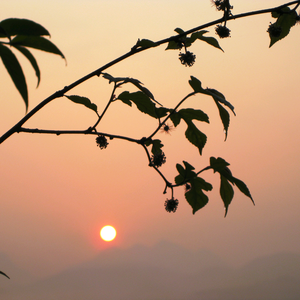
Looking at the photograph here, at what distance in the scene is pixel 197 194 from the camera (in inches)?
91.9

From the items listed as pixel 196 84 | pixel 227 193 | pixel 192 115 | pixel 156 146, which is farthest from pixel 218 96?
pixel 227 193

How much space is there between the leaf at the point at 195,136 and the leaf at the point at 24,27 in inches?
55.8

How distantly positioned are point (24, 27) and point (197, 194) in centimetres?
167

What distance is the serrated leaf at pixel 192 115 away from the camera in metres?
2.31

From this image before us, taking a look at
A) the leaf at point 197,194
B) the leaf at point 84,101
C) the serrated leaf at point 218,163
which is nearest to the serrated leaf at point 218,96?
the serrated leaf at point 218,163

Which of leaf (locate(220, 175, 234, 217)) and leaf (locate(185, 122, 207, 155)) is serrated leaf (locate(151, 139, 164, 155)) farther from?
leaf (locate(220, 175, 234, 217))

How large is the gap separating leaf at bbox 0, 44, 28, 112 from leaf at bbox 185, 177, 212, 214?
1543mm

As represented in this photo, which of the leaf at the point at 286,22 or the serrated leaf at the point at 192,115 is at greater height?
the leaf at the point at 286,22

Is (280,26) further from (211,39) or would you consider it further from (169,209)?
(169,209)

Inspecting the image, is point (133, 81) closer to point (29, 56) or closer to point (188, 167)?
point (29, 56)

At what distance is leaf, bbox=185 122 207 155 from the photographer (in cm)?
227

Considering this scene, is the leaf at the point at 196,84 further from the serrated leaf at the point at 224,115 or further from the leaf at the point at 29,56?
the leaf at the point at 29,56

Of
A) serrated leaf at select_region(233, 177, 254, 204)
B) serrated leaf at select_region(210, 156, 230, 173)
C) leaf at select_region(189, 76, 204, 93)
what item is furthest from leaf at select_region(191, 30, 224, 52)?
serrated leaf at select_region(233, 177, 254, 204)

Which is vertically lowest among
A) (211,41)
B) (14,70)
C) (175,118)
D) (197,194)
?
(14,70)
